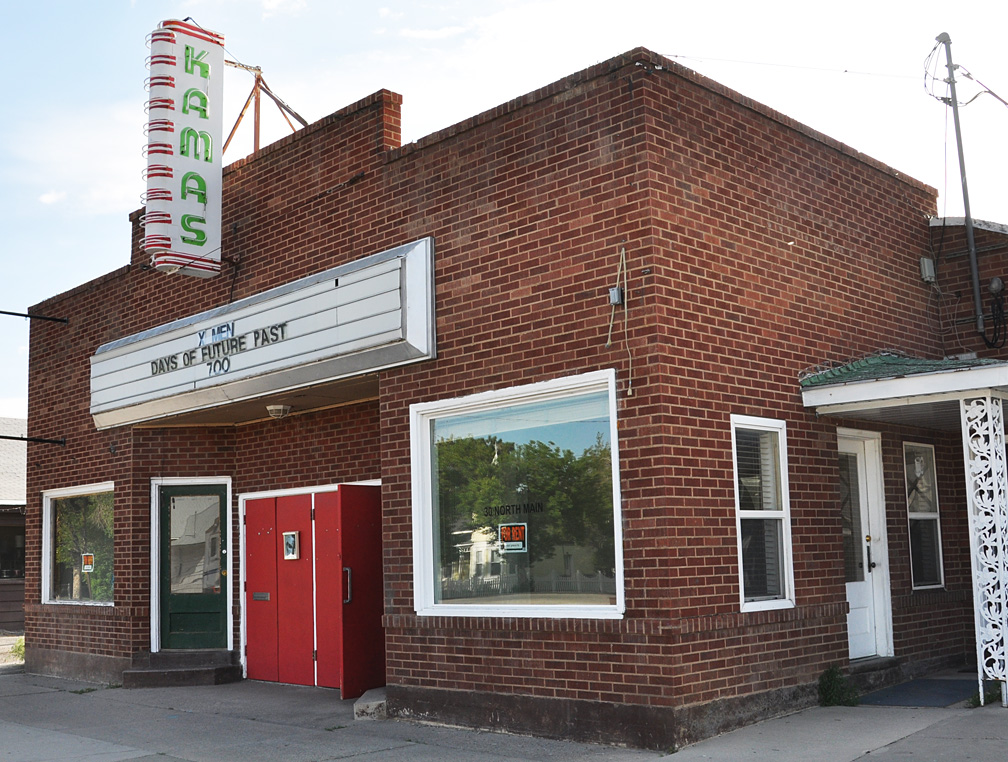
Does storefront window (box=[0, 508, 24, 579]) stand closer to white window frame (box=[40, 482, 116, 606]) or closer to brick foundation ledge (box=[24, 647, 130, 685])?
white window frame (box=[40, 482, 116, 606])

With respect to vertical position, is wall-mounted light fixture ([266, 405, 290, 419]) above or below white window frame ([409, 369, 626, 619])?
above

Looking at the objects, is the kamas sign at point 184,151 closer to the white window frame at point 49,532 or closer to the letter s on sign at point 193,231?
the letter s on sign at point 193,231

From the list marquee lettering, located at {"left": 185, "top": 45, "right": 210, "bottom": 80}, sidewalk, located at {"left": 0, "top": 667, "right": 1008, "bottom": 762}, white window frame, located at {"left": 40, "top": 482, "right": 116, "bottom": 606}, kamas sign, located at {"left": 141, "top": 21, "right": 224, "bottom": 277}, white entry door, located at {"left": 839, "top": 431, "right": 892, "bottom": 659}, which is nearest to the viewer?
sidewalk, located at {"left": 0, "top": 667, "right": 1008, "bottom": 762}

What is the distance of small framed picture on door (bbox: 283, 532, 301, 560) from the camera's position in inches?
501

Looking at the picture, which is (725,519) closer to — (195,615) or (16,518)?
(195,615)

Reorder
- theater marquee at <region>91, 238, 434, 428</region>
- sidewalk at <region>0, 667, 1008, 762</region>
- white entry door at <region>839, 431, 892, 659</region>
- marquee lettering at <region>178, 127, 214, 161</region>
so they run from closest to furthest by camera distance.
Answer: sidewalk at <region>0, 667, 1008, 762</region>, theater marquee at <region>91, 238, 434, 428</region>, white entry door at <region>839, 431, 892, 659</region>, marquee lettering at <region>178, 127, 214, 161</region>

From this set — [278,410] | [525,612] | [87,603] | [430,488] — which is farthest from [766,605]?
[87,603]

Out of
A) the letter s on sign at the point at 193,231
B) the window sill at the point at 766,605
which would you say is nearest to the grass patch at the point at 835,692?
the window sill at the point at 766,605

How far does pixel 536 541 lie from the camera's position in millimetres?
9070

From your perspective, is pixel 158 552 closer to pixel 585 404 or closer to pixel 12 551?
pixel 585 404

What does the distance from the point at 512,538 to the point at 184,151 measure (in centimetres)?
591

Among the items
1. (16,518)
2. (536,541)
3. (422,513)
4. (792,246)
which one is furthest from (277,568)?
(16,518)

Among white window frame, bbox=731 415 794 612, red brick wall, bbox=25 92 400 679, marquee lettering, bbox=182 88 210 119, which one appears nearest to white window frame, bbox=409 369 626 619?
white window frame, bbox=731 415 794 612

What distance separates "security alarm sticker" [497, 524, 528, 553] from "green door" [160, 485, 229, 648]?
223 inches
